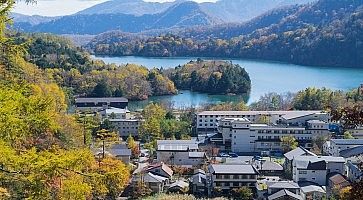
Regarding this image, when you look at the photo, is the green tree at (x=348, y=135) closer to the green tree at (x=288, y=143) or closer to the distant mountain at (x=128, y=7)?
the green tree at (x=288, y=143)

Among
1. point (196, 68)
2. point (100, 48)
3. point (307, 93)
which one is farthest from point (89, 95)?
point (100, 48)

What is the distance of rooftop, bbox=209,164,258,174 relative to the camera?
22.8ft

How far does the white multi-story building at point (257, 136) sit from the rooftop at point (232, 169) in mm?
2163

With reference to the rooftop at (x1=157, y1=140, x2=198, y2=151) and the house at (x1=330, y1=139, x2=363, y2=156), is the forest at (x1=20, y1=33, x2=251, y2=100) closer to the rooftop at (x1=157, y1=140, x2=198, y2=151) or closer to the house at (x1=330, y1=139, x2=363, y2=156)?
the rooftop at (x1=157, y1=140, x2=198, y2=151)

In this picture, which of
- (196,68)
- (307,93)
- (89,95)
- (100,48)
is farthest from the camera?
(100,48)

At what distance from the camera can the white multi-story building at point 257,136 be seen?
370 inches

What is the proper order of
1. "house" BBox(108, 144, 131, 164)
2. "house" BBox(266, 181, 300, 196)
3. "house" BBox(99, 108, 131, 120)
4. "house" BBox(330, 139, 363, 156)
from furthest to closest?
1. "house" BBox(99, 108, 131, 120)
2. "house" BBox(330, 139, 363, 156)
3. "house" BBox(108, 144, 131, 164)
4. "house" BBox(266, 181, 300, 196)

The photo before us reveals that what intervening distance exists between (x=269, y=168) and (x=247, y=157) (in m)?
1.22

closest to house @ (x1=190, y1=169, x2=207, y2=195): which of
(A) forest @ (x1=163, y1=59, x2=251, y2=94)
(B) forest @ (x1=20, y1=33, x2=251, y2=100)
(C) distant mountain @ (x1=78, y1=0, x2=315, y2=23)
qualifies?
(B) forest @ (x1=20, y1=33, x2=251, y2=100)

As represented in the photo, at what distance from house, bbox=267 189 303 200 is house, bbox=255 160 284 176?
4.49 feet

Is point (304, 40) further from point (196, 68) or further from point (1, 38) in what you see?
point (1, 38)

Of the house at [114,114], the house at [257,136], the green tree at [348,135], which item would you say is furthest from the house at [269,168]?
the house at [114,114]

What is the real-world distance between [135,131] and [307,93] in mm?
4429

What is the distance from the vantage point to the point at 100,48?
35.9 metres
